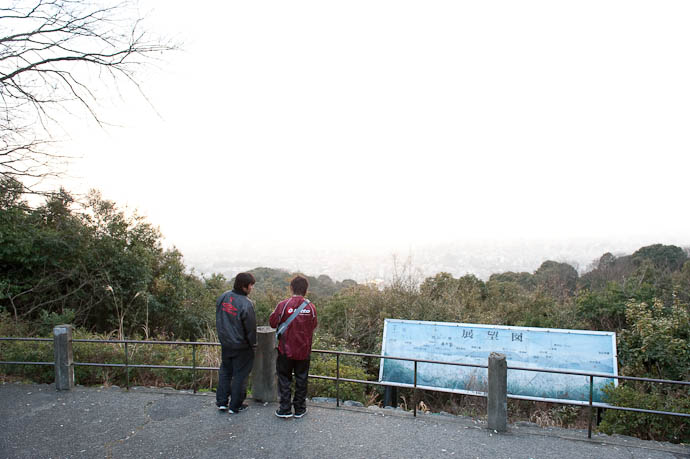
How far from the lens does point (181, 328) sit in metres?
12.9

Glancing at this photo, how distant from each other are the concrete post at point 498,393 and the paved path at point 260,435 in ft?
0.51

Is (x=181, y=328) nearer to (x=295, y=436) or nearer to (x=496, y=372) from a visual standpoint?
(x=295, y=436)

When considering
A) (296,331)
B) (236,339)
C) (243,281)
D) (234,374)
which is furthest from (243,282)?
(234,374)

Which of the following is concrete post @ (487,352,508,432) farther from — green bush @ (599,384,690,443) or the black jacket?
the black jacket

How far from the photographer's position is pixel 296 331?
16.8ft

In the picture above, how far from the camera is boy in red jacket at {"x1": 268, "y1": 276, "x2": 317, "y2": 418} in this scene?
5.12m

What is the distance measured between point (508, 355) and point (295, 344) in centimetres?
472

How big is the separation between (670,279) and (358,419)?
13.6 m

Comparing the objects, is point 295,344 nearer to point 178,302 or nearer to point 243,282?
point 243,282

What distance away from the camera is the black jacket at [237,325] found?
207 inches

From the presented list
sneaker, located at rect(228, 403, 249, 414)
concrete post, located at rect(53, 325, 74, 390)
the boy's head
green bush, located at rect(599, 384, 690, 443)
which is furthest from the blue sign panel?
concrete post, located at rect(53, 325, 74, 390)

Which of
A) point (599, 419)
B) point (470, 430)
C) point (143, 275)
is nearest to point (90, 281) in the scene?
point (143, 275)

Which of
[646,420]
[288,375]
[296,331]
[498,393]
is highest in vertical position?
[296,331]

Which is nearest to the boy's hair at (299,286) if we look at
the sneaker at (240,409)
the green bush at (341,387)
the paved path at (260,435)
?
the paved path at (260,435)
